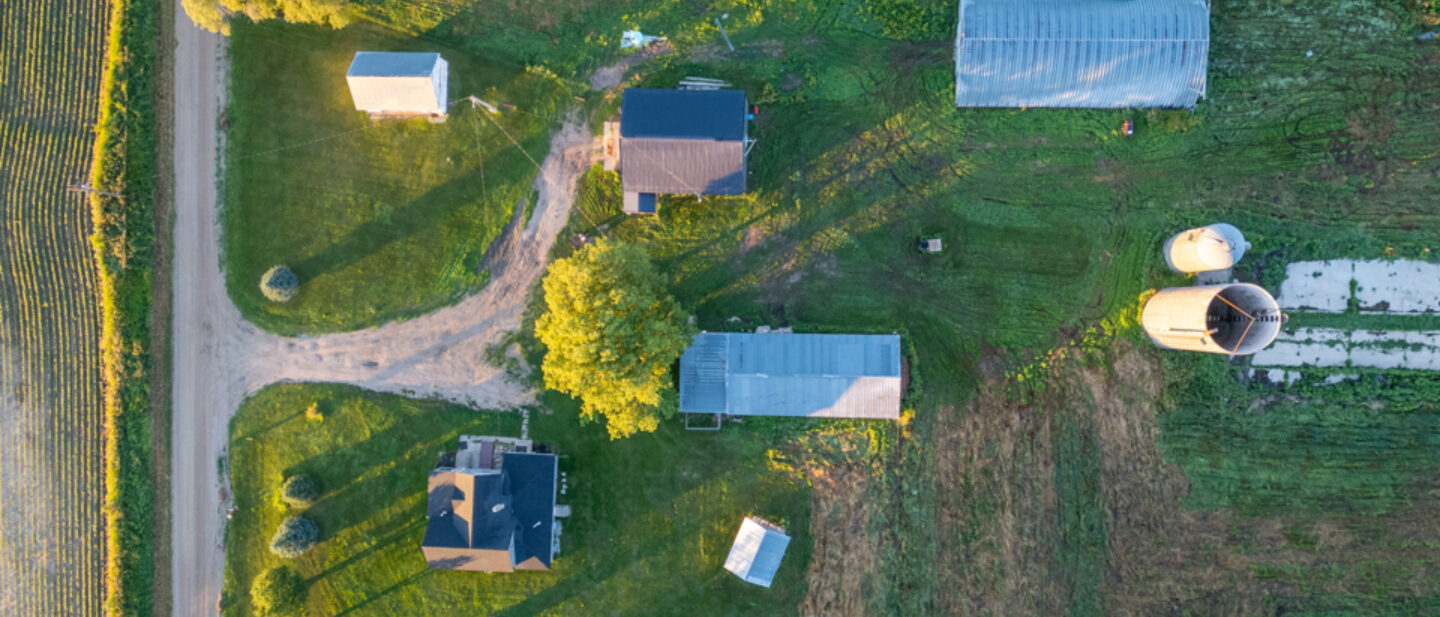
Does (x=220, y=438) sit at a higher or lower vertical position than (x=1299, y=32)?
lower

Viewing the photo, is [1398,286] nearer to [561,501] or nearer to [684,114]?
[684,114]

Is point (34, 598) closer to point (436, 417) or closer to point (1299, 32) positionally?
point (436, 417)

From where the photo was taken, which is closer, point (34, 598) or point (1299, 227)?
point (1299, 227)

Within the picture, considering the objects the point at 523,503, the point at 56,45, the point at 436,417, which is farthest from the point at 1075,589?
the point at 56,45

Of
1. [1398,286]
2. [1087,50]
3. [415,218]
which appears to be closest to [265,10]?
[415,218]

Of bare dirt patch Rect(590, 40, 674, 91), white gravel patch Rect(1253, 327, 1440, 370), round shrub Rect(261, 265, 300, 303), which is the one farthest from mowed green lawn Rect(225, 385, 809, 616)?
white gravel patch Rect(1253, 327, 1440, 370)

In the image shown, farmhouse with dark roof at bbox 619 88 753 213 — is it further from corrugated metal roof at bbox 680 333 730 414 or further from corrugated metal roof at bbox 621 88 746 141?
Result: corrugated metal roof at bbox 680 333 730 414

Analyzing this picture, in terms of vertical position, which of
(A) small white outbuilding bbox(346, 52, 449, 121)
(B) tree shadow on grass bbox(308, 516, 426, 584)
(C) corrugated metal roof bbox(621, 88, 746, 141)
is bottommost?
(B) tree shadow on grass bbox(308, 516, 426, 584)
